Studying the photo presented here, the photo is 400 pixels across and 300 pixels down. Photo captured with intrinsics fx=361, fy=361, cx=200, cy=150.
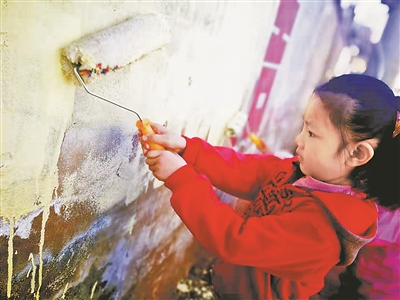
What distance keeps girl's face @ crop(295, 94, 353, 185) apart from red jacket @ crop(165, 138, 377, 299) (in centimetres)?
7

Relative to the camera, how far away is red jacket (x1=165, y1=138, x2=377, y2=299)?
102 centimetres

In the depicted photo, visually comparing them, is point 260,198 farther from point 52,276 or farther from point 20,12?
point 20,12

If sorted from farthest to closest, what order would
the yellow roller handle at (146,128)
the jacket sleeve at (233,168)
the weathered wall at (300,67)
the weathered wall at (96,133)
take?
the weathered wall at (300,67), the jacket sleeve at (233,168), the yellow roller handle at (146,128), the weathered wall at (96,133)

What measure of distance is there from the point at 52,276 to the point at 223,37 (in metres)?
1.08

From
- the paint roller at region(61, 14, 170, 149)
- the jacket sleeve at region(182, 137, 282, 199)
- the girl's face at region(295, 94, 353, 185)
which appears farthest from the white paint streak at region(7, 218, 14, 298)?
the girl's face at region(295, 94, 353, 185)

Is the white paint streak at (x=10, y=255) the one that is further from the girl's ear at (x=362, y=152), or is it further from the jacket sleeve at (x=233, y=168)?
the girl's ear at (x=362, y=152)

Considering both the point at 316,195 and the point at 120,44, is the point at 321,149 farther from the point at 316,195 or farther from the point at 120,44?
the point at 120,44

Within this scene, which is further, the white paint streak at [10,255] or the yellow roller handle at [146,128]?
the yellow roller handle at [146,128]

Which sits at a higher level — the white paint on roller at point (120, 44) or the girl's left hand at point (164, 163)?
the white paint on roller at point (120, 44)

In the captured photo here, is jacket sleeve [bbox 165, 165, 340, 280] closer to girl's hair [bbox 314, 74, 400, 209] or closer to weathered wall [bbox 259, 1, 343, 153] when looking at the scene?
girl's hair [bbox 314, 74, 400, 209]

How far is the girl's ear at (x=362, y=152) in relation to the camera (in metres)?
1.04

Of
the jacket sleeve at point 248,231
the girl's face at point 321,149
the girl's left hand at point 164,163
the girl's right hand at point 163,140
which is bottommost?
the jacket sleeve at point 248,231

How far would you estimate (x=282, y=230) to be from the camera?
103cm

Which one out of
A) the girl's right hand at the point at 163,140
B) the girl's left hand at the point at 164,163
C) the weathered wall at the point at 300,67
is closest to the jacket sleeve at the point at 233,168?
the girl's right hand at the point at 163,140
